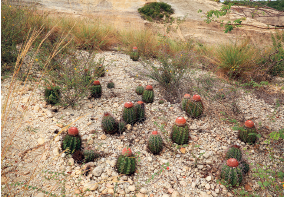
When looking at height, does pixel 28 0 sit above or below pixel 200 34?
above

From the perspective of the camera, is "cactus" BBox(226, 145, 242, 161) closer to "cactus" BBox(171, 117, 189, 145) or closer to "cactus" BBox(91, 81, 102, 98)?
"cactus" BBox(171, 117, 189, 145)

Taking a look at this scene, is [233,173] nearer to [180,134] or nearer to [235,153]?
[235,153]

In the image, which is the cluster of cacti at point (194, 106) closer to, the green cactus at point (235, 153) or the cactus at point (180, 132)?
the cactus at point (180, 132)

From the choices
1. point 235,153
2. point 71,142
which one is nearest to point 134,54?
point 71,142

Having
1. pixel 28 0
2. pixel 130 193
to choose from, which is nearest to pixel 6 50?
pixel 130 193

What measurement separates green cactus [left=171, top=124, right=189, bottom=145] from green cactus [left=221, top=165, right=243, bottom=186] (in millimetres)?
642

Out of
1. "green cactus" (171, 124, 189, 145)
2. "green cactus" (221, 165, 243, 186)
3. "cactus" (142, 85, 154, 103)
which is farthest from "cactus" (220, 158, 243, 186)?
"cactus" (142, 85, 154, 103)

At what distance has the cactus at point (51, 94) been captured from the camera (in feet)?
10.3

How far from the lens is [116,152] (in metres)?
2.55

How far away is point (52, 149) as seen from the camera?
8.16 feet

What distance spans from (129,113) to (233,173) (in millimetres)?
1509

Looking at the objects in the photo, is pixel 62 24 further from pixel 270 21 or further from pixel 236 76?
pixel 270 21

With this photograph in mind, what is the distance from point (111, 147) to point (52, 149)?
0.72 meters

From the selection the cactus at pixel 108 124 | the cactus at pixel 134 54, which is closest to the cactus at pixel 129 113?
the cactus at pixel 108 124
